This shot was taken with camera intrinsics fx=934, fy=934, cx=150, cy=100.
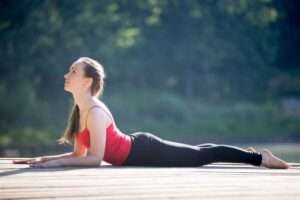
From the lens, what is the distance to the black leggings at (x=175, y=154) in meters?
6.79

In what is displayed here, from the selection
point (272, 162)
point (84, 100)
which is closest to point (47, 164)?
point (84, 100)

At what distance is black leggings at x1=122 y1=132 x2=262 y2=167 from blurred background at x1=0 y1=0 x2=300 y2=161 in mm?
18722

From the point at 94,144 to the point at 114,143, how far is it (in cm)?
28

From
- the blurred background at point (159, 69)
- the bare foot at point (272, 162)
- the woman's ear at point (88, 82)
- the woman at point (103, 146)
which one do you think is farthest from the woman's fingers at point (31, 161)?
the blurred background at point (159, 69)

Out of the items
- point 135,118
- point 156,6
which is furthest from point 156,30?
point 135,118

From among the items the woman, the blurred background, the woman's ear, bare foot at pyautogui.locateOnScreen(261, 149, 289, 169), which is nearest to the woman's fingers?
the woman

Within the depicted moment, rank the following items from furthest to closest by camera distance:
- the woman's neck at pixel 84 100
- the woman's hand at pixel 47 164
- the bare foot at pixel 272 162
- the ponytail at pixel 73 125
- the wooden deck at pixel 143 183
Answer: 1. the bare foot at pixel 272 162
2. the ponytail at pixel 73 125
3. the woman's neck at pixel 84 100
4. the woman's hand at pixel 47 164
5. the wooden deck at pixel 143 183

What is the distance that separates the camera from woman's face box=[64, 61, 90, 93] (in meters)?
6.48

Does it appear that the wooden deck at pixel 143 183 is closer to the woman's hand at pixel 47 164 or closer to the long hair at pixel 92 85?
the woman's hand at pixel 47 164

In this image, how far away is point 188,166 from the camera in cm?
696

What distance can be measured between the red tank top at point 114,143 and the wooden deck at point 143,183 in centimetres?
17

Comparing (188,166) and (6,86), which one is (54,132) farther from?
(188,166)

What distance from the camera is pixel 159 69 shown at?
39.0 m

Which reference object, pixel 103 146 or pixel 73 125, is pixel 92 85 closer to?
pixel 73 125
